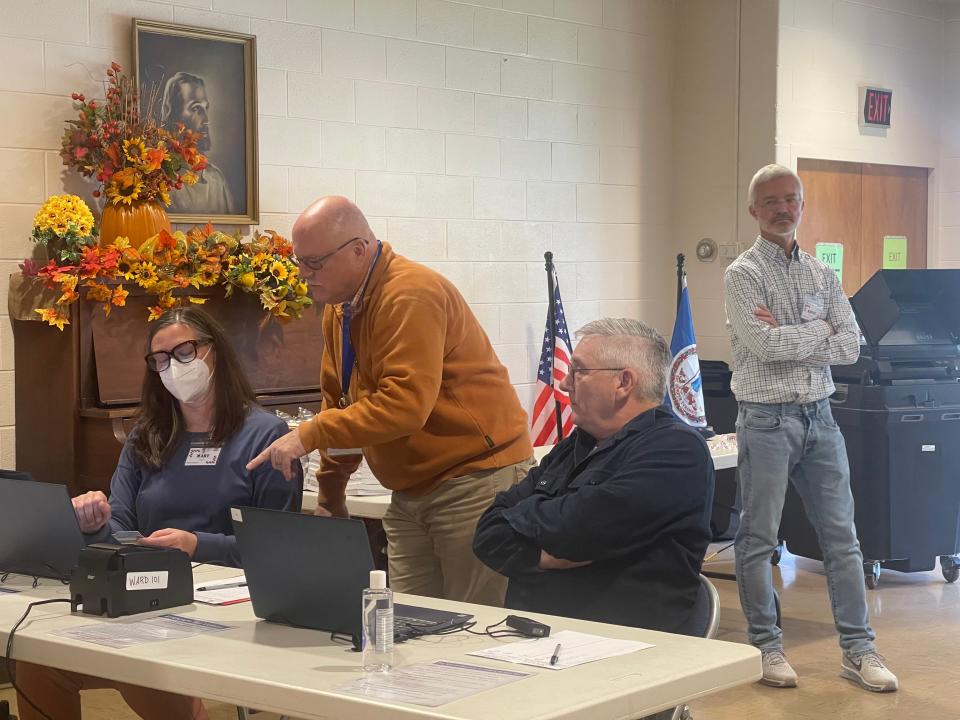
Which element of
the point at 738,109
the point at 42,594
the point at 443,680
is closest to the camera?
the point at 443,680

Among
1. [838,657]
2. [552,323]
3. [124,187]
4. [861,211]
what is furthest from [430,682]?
[861,211]

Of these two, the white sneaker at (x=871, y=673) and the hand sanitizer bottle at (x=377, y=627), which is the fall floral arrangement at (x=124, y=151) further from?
the hand sanitizer bottle at (x=377, y=627)

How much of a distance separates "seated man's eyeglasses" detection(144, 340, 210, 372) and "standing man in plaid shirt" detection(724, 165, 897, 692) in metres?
1.88

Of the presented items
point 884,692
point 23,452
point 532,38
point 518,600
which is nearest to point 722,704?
point 884,692

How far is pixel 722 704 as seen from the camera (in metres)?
4.25

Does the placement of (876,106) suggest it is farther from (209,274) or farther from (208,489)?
(208,489)

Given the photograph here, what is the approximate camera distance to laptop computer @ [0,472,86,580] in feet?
9.18

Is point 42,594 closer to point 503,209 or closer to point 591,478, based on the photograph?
point 591,478

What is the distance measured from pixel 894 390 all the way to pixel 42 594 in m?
4.14

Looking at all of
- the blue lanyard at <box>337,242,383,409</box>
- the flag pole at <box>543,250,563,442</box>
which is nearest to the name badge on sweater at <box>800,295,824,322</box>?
the blue lanyard at <box>337,242,383,409</box>

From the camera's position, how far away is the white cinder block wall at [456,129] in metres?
5.15

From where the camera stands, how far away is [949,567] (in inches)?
236

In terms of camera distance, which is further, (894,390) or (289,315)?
(894,390)

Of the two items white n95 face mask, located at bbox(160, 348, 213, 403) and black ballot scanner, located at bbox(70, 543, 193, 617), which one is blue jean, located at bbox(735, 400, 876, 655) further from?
black ballot scanner, located at bbox(70, 543, 193, 617)
